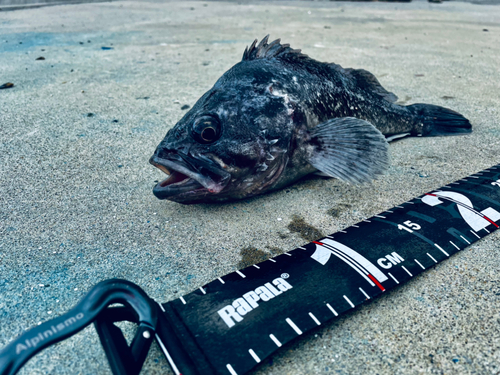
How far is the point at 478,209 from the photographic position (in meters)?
2.41

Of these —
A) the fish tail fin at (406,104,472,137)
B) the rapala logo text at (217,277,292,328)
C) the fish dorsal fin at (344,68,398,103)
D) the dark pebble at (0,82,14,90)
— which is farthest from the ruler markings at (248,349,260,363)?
the dark pebble at (0,82,14,90)

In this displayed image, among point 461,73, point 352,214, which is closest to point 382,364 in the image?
point 352,214

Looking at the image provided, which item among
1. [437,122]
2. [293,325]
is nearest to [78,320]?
[293,325]

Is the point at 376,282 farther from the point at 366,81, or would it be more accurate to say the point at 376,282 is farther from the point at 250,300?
the point at 366,81

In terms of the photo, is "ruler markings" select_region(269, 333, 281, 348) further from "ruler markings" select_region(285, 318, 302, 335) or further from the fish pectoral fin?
the fish pectoral fin

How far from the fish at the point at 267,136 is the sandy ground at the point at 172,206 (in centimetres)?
24

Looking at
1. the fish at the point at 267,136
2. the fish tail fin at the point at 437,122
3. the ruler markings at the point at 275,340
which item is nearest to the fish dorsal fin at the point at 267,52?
the fish at the point at 267,136

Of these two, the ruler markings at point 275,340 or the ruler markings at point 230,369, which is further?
the ruler markings at point 275,340

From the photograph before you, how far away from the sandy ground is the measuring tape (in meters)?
0.08

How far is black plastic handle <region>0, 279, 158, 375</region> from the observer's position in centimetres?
116

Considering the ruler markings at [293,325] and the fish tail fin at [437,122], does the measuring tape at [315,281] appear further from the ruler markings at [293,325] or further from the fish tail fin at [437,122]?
the fish tail fin at [437,122]

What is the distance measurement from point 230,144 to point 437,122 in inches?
92.7

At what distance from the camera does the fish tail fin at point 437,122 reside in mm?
3643

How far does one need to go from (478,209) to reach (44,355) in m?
2.52
